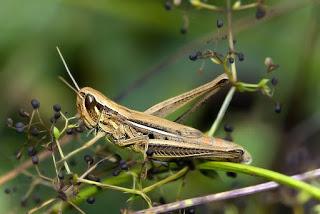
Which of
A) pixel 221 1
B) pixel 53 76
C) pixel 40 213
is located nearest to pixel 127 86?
pixel 53 76

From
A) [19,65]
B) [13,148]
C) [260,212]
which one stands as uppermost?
[19,65]

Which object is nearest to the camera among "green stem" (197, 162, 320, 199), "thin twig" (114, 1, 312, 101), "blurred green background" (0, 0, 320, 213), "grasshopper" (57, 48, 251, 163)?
"green stem" (197, 162, 320, 199)

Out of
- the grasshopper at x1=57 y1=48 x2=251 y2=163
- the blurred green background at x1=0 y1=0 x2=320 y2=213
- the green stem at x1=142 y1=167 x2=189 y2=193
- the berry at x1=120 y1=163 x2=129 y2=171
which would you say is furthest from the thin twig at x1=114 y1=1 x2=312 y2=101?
the berry at x1=120 y1=163 x2=129 y2=171

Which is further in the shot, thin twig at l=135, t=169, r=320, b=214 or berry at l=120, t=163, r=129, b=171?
berry at l=120, t=163, r=129, b=171

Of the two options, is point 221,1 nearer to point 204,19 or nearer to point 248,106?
point 204,19

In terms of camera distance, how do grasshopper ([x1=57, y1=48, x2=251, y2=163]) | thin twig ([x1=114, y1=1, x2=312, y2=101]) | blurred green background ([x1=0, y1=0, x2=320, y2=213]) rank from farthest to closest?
blurred green background ([x1=0, y1=0, x2=320, y2=213])
thin twig ([x1=114, y1=1, x2=312, y2=101])
grasshopper ([x1=57, y1=48, x2=251, y2=163])

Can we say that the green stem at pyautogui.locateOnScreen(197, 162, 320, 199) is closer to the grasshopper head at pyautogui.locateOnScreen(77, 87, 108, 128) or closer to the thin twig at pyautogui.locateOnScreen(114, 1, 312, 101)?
the grasshopper head at pyautogui.locateOnScreen(77, 87, 108, 128)
